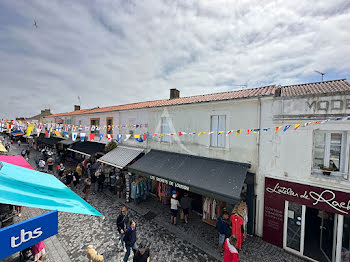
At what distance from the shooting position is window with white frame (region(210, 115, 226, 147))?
8.14m

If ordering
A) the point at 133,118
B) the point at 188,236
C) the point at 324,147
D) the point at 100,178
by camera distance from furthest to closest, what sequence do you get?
the point at 133,118 < the point at 100,178 < the point at 188,236 < the point at 324,147

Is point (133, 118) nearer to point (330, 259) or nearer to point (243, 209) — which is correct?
point (243, 209)

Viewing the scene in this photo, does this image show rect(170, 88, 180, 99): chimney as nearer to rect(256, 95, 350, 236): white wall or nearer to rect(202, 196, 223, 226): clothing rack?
rect(256, 95, 350, 236): white wall

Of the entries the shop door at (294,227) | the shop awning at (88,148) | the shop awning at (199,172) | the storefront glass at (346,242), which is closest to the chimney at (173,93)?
the shop awning at (199,172)

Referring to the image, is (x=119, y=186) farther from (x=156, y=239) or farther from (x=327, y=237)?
(x=327, y=237)

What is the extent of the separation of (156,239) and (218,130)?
19.0 feet

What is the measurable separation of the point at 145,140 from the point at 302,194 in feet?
29.5

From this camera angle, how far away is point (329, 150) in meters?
5.91

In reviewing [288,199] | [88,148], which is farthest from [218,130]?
[88,148]

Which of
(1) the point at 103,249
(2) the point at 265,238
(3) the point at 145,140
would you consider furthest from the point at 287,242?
(3) the point at 145,140

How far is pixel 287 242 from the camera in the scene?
6523 mm

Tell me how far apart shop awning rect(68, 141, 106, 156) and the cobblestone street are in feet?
19.5

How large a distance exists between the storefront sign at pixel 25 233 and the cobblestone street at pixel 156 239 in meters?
3.90

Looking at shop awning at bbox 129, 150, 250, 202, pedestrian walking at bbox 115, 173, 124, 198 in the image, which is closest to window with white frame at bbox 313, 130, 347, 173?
shop awning at bbox 129, 150, 250, 202
